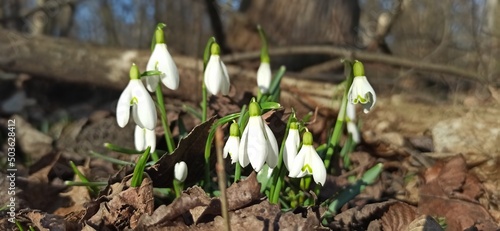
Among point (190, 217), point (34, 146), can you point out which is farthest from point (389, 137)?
point (34, 146)

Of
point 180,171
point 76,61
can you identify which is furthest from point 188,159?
point 76,61

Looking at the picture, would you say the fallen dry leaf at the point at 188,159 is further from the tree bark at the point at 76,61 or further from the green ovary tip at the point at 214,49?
the tree bark at the point at 76,61

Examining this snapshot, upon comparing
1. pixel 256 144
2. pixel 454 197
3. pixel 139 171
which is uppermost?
pixel 256 144

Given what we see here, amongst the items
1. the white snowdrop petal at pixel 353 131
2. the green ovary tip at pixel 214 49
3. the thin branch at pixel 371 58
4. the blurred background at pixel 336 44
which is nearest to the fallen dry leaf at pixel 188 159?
the green ovary tip at pixel 214 49

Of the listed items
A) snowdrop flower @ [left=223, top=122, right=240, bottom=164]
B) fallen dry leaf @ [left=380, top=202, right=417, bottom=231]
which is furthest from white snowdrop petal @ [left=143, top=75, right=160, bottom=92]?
fallen dry leaf @ [left=380, top=202, right=417, bottom=231]

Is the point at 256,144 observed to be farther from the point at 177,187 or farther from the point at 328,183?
the point at 328,183

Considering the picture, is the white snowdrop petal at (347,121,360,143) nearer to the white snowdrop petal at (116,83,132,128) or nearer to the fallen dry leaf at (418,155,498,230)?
the fallen dry leaf at (418,155,498,230)
